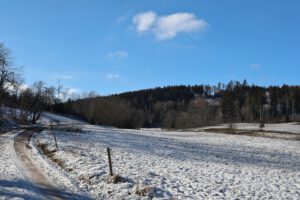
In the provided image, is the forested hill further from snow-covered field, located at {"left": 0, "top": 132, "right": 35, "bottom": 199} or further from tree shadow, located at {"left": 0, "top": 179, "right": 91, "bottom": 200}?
tree shadow, located at {"left": 0, "top": 179, "right": 91, "bottom": 200}

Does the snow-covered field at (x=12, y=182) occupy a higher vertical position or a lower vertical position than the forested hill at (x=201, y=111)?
lower

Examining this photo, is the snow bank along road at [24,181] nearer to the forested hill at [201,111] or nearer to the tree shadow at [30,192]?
the tree shadow at [30,192]

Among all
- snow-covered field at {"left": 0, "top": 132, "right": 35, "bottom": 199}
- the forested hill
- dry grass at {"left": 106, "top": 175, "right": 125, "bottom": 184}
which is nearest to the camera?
snow-covered field at {"left": 0, "top": 132, "right": 35, "bottom": 199}

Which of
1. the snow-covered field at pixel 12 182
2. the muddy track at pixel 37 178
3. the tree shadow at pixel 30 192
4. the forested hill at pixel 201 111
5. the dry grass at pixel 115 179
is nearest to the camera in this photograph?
the tree shadow at pixel 30 192

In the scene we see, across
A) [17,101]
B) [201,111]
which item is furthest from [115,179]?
[201,111]

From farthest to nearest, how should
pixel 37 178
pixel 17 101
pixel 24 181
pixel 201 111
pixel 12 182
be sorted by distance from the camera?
1. pixel 201 111
2. pixel 17 101
3. pixel 37 178
4. pixel 24 181
5. pixel 12 182

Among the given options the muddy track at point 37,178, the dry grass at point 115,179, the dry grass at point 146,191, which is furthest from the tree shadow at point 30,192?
the dry grass at point 115,179

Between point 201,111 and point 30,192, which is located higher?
point 201,111

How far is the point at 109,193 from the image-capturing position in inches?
612

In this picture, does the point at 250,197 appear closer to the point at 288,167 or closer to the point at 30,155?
the point at 288,167

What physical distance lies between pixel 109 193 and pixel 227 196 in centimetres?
504

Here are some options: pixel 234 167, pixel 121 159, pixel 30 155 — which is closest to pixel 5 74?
pixel 30 155

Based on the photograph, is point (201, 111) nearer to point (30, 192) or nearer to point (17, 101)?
point (17, 101)

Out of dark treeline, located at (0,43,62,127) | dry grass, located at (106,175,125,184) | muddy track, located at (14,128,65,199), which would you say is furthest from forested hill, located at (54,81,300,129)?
dry grass, located at (106,175,125,184)
